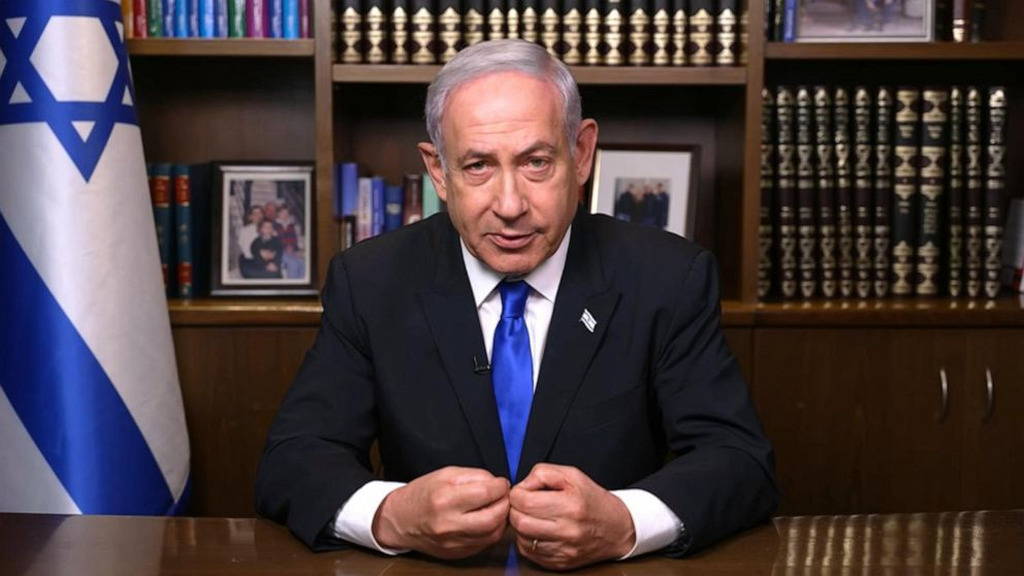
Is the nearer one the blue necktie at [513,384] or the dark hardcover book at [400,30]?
the blue necktie at [513,384]

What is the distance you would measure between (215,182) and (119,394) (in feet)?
2.54

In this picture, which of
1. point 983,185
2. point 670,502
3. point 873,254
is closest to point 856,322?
point 873,254

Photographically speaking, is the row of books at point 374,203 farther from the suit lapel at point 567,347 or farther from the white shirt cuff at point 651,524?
the white shirt cuff at point 651,524

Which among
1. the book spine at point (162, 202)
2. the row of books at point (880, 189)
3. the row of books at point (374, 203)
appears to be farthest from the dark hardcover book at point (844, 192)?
the book spine at point (162, 202)

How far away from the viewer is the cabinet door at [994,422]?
2.93m

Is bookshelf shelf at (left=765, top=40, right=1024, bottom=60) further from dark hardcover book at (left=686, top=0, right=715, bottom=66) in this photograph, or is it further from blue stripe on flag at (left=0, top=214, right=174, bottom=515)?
blue stripe on flag at (left=0, top=214, right=174, bottom=515)

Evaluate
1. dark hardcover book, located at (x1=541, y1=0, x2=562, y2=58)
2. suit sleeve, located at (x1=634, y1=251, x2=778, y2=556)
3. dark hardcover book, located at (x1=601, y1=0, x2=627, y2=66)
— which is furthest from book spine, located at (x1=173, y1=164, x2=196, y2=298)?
suit sleeve, located at (x1=634, y1=251, x2=778, y2=556)

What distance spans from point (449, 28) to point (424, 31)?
0.06 metres

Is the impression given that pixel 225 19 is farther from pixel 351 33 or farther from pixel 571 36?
pixel 571 36

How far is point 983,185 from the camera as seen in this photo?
3.06 m

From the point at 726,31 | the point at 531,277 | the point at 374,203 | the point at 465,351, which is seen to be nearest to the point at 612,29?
the point at 726,31

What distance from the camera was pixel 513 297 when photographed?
6.28ft

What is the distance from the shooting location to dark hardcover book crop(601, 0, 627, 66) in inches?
116

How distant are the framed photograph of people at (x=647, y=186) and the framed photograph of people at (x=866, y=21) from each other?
407 mm
